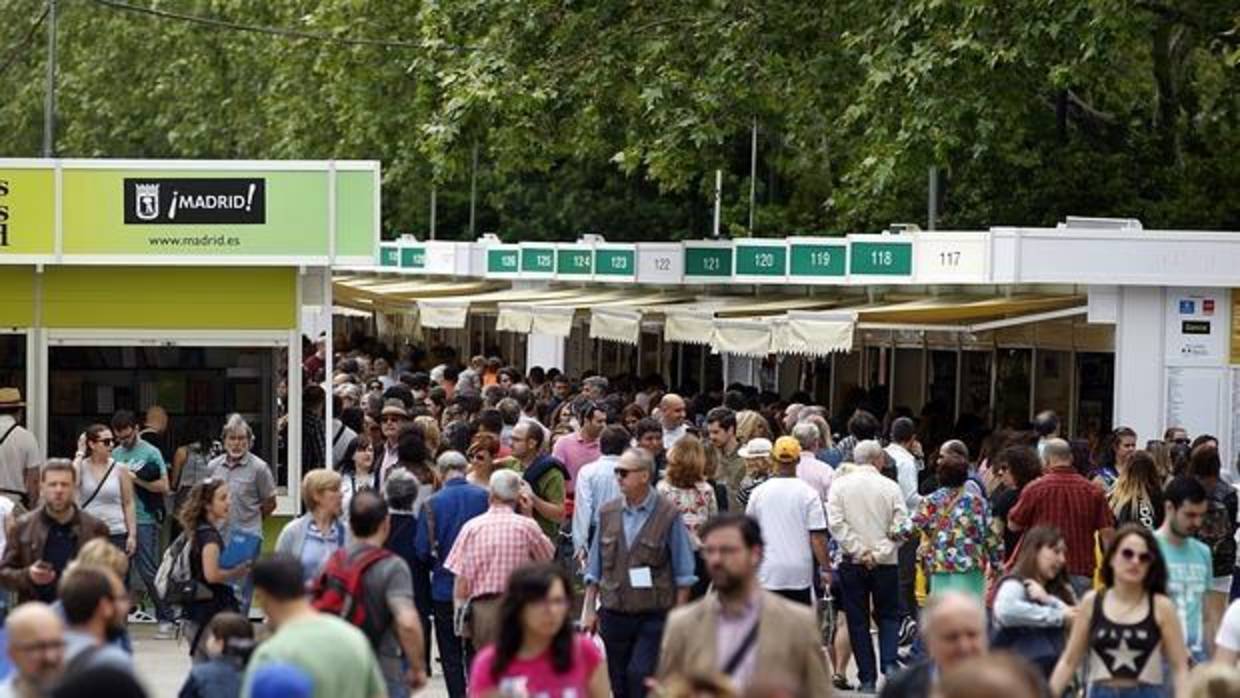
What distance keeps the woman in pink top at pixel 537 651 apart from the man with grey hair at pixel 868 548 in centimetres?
686

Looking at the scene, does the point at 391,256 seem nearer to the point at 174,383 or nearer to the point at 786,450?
the point at 174,383

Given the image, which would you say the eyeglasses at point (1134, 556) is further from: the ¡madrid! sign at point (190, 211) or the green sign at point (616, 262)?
the green sign at point (616, 262)

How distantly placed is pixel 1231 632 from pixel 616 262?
25.2 meters

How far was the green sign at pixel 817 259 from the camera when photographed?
28.9 m

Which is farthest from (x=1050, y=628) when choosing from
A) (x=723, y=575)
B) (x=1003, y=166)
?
(x=1003, y=166)

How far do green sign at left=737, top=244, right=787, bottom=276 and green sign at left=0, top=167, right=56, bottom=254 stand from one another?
12.0m

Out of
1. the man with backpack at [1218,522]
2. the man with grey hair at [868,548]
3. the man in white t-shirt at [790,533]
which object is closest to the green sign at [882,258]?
the man with backpack at [1218,522]

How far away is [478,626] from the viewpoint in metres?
14.2

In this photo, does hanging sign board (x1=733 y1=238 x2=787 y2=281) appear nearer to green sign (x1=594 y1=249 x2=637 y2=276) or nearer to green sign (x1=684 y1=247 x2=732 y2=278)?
green sign (x1=684 y1=247 x2=732 y2=278)

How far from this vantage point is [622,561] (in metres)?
14.1

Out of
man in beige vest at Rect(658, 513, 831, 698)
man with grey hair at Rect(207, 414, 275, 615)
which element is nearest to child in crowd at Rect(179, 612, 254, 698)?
man in beige vest at Rect(658, 513, 831, 698)

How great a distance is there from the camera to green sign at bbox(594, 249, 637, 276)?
3569cm

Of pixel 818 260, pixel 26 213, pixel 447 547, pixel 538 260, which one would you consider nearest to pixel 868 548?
pixel 447 547

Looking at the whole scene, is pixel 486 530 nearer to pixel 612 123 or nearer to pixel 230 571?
pixel 230 571
